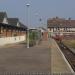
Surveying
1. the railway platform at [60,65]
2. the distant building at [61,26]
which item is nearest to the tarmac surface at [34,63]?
the railway platform at [60,65]

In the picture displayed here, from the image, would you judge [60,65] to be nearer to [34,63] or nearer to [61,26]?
[34,63]

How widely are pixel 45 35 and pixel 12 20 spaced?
105 ft

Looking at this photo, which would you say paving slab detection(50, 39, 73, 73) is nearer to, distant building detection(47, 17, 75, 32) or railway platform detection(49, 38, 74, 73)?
railway platform detection(49, 38, 74, 73)

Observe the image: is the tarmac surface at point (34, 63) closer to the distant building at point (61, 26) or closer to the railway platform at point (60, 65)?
the railway platform at point (60, 65)

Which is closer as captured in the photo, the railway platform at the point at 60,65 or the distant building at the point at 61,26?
the railway platform at the point at 60,65

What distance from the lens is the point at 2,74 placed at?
13.6m

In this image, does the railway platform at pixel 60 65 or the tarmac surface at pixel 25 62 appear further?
the tarmac surface at pixel 25 62

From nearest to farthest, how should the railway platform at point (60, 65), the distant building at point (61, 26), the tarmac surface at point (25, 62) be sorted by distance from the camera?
the railway platform at point (60, 65)
the tarmac surface at point (25, 62)
the distant building at point (61, 26)

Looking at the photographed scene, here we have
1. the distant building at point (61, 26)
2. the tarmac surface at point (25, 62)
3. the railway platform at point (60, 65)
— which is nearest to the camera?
the railway platform at point (60, 65)

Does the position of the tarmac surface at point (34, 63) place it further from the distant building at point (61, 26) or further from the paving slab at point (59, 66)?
the distant building at point (61, 26)

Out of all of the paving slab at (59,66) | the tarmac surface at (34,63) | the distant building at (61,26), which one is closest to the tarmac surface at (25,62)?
the tarmac surface at (34,63)

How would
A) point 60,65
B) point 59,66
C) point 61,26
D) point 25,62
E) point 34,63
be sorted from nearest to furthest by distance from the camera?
point 59,66, point 60,65, point 34,63, point 25,62, point 61,26

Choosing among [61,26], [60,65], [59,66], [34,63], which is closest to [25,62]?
[34,63]

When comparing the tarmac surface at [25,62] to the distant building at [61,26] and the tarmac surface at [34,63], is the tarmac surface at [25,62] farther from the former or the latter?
the distant building at [61,26]
